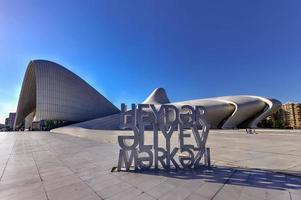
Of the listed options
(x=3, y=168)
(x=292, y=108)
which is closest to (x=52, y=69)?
(x=3, y=168)

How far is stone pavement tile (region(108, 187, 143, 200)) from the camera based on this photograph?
333 cm

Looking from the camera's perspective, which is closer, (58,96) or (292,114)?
(58,96)

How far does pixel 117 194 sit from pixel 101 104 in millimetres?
63473

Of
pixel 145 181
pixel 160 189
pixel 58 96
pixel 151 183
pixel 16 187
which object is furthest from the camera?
pixel 58 96

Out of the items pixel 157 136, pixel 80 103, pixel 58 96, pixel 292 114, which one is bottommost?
pixel 157 136

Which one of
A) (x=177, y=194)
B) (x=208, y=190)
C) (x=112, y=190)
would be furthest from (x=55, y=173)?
(x=208, y=190)

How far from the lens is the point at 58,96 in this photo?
2088 inches

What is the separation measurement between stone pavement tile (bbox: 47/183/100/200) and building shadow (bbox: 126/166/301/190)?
1.66 meters

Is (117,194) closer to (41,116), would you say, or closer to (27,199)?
(27,199)

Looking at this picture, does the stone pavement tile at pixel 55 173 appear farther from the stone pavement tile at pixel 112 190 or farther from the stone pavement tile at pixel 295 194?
the stone pavement tile at pixel 295 194

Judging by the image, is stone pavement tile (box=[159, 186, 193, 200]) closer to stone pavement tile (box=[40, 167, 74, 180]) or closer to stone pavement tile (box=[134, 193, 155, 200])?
stone pavement tile (box=[134, 193, 155, 200])

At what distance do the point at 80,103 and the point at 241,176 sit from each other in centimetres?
5909

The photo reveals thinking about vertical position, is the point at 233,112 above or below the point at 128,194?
above

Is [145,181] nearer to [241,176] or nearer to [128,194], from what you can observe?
[128,194]
